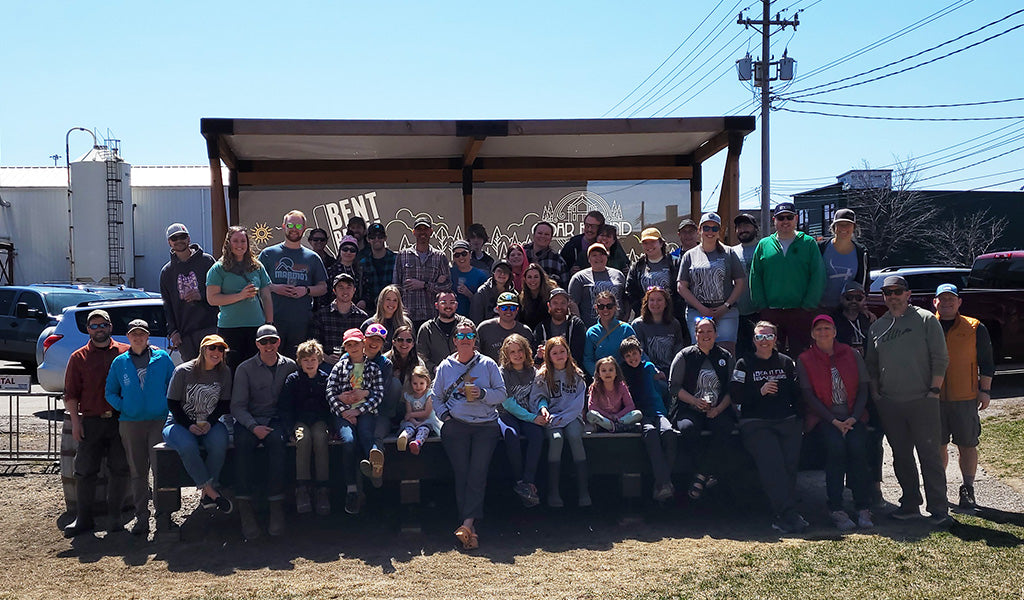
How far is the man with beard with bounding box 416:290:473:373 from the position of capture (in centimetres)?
724

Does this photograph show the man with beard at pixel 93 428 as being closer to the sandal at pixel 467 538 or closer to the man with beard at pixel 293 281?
the man with beard at pixel 293 281

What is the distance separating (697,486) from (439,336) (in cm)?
244

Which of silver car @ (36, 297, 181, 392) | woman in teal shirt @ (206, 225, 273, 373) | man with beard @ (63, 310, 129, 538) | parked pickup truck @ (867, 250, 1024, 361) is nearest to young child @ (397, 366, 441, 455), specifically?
woman in teal shirt @ (206, 225, 273, 373)

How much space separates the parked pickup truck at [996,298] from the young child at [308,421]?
25.1ft

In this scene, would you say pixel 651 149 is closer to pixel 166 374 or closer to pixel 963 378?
pixel 963 378

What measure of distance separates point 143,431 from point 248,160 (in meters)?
4.26

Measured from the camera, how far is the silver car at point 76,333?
11203 millimetres

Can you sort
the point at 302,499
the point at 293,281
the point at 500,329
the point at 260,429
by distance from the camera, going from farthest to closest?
1. the point at 293,281
2. the point at 500,329
3. the point at 302,499
4. the point at 260,429

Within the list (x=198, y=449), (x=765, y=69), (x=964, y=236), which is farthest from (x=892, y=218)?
(x=198, y=449)

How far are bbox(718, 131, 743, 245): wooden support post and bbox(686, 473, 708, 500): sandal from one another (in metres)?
3.26

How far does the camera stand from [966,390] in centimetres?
683

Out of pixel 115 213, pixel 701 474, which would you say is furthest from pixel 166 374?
pixel 115 213

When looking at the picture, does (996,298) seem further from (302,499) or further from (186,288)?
(186,288)

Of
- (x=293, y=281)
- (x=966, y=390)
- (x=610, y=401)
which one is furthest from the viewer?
(x=293, y=281)
